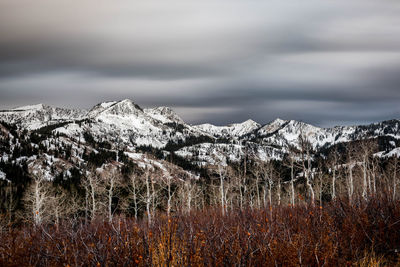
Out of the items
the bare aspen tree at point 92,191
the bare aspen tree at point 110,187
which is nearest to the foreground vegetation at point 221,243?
the bare aspen tree at point 110,187

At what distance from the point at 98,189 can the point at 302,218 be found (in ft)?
174

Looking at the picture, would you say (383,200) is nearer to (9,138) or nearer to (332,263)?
(332,263)

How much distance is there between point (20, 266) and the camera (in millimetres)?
6934

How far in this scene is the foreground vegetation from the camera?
6297 millimetres

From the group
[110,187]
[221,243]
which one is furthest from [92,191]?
[221,243]

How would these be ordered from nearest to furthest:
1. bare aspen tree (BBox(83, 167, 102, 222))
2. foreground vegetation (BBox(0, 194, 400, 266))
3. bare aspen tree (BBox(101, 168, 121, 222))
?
foreground vegetation (BBox(0, 194, 400, 266)) < bare aspen tree (BBox(101, 168, 121, 222)) < bare aspen tree (BBox(83, 167, 102, 222))

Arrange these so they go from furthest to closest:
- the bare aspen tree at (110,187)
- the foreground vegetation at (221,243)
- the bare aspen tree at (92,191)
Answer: the bare aspen tree at (92,191), the bare aspen tree at (110,187), the foreground vegetation at (221,243)

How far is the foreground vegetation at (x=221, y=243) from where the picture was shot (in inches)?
248

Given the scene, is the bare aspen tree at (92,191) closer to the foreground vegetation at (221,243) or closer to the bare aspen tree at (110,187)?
the bare aspen tree at (110,187)

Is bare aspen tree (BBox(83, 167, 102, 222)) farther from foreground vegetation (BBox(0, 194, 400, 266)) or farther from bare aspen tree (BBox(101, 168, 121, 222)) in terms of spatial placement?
foreground vegetation (BBox(0, 194, 400, 266))

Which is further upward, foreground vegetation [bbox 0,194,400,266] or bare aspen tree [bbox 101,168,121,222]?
foreground vegetation [bbox 0,194,400,266]

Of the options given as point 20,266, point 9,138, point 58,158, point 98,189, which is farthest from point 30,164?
point 20,266

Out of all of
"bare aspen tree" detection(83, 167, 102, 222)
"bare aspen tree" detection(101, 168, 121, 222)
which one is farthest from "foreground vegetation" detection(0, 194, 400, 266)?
"bare aspen tree" detection(83, 167, 102, 222)

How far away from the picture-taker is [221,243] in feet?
24.4
